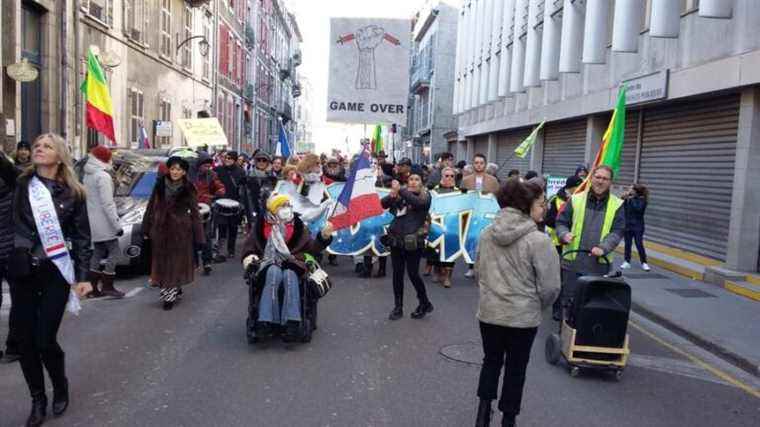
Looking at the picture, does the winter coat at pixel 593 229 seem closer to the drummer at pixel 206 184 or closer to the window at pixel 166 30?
the drummer at pixel 206 184

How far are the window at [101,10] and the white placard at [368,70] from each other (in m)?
10.8

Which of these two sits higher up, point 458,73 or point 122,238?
point 458,73

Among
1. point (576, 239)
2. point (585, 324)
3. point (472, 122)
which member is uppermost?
point (472, 122)

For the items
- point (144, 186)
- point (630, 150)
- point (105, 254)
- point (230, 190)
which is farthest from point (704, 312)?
point (630, 150)

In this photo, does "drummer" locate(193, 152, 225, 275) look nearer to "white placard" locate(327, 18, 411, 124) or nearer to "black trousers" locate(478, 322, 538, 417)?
"white placard" locate(327, 18, 411, 124)

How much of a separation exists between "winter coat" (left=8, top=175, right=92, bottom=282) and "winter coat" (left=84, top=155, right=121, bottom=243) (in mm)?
3874

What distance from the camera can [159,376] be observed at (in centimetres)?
573

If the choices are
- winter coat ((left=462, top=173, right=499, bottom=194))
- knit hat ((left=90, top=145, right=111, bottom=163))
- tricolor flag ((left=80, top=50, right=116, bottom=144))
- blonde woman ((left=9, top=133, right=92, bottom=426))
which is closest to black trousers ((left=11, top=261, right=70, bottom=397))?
blonde woman ((left=9, top=133, right=92, bottom=426))

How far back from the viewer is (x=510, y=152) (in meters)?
30.7

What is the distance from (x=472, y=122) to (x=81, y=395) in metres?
34.2

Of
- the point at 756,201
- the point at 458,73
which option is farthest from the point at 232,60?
the point at 756,201

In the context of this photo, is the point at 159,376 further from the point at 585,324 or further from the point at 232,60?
the point at 232,60

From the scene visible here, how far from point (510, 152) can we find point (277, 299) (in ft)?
82.3

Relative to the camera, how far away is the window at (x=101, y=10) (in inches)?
770
